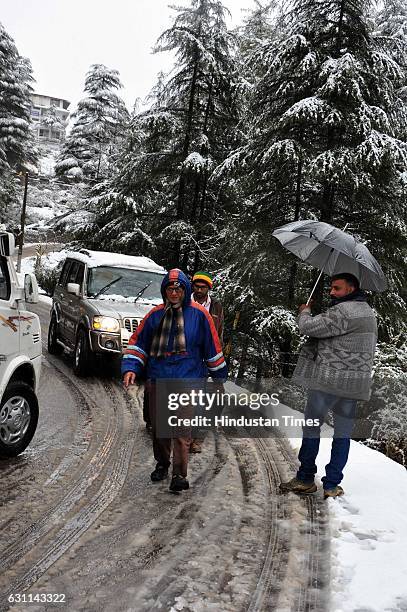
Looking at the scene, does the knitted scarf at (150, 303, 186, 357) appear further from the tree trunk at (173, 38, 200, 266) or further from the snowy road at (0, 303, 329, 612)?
the tree trunk at (173, 38, 200, 266)

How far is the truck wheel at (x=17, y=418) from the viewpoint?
513 centimetres

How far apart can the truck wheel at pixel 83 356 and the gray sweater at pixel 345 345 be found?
5284mm

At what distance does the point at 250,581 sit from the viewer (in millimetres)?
3408

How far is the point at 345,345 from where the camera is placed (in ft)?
14.9

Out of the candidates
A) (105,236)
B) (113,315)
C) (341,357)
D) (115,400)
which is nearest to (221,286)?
(113,315)

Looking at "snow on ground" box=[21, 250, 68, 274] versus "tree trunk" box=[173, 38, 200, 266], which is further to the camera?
"snow on ground" box=[21, 250, 68, 274]

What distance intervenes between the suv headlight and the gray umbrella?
186 inches

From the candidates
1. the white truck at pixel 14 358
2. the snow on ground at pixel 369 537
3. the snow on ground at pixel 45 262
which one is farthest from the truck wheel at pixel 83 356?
the snow on ground at pixel 45 262

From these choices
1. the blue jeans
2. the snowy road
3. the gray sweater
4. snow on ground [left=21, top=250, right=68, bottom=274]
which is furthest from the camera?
snow on ground [left=21, top=250, right=68, bottom=274]

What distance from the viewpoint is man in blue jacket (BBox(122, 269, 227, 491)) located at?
4.70 meters

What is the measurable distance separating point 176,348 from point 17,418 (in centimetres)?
185

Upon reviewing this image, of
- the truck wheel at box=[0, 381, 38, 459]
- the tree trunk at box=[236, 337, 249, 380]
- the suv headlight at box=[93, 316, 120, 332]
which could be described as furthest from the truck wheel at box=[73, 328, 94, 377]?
the truck wheel at box=[0, 381, 38, 459]

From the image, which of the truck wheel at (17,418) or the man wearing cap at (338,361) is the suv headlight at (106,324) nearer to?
the truck wheel at (17,418)

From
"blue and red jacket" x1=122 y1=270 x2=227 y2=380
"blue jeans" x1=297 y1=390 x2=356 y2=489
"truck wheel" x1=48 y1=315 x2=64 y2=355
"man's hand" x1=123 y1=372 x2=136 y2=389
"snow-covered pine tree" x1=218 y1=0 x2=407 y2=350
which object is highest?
"snow-covered pine tree" x1=218 y1=0 x2=407 y2=350
